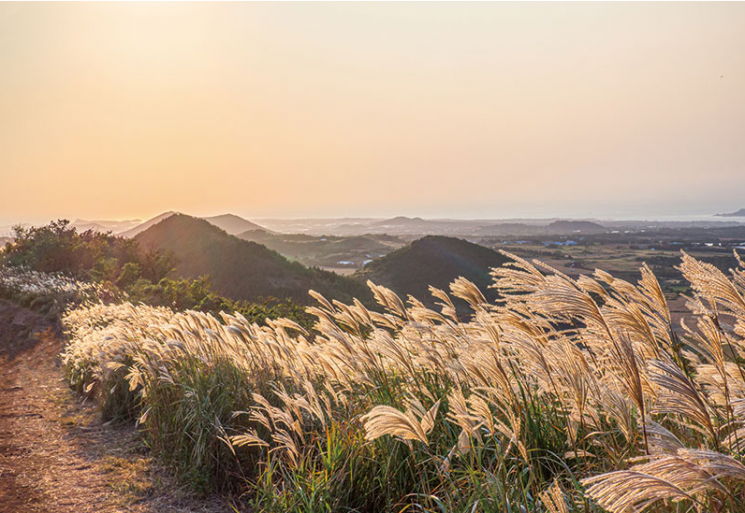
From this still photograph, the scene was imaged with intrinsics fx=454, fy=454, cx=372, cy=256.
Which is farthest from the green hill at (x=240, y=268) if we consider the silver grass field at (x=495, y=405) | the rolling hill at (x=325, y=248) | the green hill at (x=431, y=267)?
the rolling hill at (x=325, y=248)

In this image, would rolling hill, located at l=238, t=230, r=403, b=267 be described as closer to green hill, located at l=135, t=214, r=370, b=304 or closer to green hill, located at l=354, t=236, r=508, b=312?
green hill, located at l=354, t=236, r=508, b=312

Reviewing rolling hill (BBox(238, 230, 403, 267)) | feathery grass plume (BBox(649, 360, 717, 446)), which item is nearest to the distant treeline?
feathery grass plume (BBox(649, 360, 717, 446))

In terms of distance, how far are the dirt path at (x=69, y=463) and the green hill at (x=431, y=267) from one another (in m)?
31.4

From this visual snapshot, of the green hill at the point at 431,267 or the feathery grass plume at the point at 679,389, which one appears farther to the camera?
the green hill at the point at 431,267

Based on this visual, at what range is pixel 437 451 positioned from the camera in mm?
3064

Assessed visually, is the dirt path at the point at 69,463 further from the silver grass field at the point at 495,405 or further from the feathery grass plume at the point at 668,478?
the feathery grass plume at the point at 668,478

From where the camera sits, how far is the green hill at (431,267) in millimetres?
41062

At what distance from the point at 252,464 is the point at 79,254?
75.1 ft

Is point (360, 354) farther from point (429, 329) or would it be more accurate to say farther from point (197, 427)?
point (197, 427)

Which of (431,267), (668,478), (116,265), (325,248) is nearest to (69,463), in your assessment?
(668,478)

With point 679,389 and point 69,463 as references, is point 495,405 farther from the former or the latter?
point 69,463

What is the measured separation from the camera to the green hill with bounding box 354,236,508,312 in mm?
41062

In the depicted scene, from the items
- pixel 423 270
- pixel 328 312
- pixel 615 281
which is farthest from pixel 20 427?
pixel 423 270

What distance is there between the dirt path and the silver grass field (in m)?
0.31
